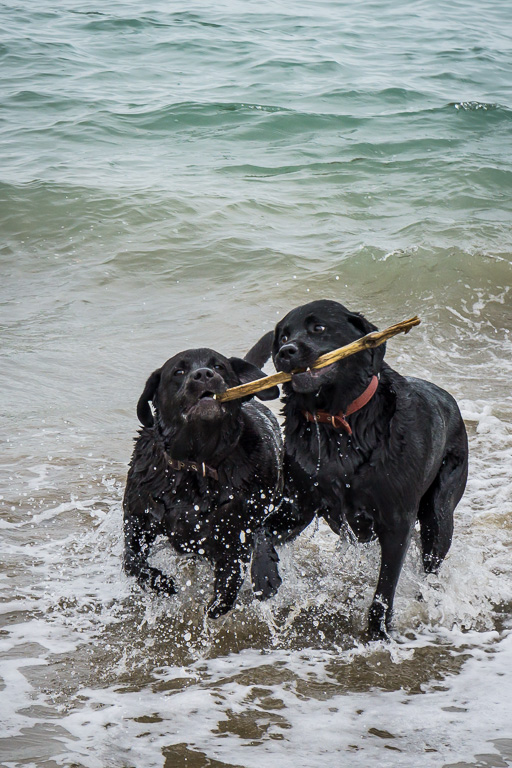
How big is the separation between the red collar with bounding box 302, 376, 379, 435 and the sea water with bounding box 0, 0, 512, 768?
110cm

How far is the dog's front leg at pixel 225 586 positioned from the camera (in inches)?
176

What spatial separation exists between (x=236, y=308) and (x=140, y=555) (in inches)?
214

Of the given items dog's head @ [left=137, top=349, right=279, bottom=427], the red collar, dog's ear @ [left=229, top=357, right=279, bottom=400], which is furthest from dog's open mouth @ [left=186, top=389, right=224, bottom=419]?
the red collar

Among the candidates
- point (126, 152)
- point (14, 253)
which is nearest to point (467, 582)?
point (14, 253)

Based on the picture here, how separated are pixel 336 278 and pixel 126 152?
17.8 feet

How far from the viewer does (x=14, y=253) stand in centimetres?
1093

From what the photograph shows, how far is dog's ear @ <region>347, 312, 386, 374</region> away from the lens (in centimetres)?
421

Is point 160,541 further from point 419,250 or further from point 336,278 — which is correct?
point 419,250

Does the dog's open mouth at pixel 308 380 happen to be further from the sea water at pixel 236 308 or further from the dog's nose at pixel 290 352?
the sea water at pixel 236 308

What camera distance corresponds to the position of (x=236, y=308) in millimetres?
9656

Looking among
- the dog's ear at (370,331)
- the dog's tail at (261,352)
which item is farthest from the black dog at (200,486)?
the dog's ear at (370,331)

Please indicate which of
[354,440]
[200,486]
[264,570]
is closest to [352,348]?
[354,440]

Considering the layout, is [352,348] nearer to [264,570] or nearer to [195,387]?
[195,387]

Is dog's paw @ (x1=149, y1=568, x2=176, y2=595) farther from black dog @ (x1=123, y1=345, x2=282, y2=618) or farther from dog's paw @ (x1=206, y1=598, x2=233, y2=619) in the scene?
dog's paw @ (x1=206, y1=598, x2=233, y2=619)
